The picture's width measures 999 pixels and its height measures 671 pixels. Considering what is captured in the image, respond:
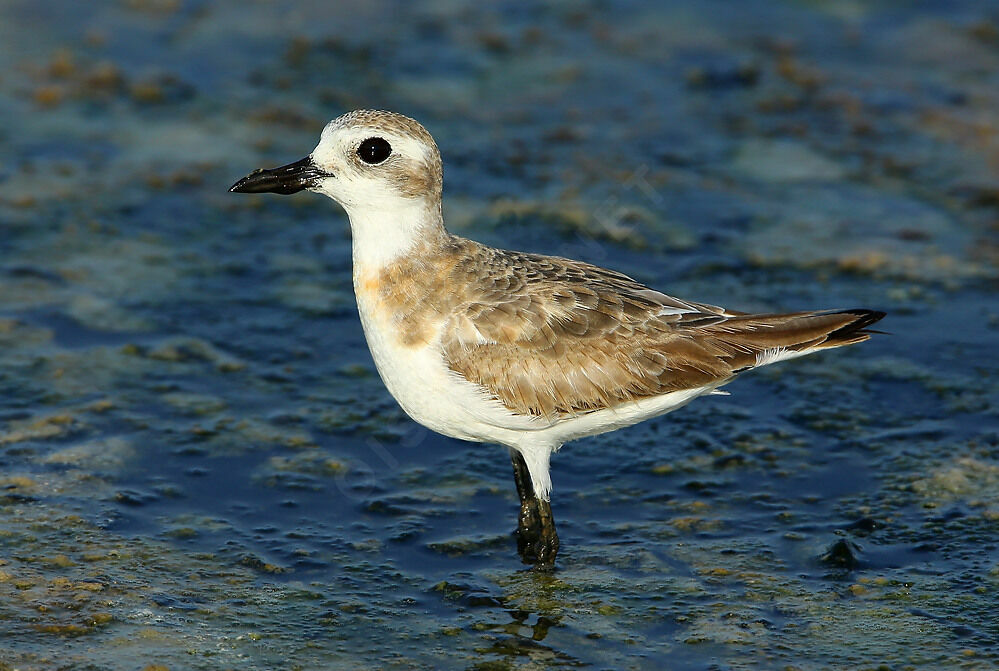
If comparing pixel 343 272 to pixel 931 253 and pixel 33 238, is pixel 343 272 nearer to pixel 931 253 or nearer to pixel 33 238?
pixel 33 238

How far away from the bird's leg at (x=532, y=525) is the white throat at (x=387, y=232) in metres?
1.44

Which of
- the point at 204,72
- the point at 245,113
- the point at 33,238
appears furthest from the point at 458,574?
the point at 204,72

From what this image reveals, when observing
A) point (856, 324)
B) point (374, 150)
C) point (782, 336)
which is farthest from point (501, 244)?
point (856, 324)

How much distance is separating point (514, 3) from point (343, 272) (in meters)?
5.60

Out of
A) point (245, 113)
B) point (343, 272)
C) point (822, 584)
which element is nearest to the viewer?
point (822, 584)

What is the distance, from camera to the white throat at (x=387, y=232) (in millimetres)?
7137

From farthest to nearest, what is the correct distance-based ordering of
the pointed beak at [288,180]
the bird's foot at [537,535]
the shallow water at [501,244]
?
1. the bird's foot at [537,535]
2. the pointed beak at [288,180]
3. the shallow water at [501,244]

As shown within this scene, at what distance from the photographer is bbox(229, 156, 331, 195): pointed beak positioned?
281 inches

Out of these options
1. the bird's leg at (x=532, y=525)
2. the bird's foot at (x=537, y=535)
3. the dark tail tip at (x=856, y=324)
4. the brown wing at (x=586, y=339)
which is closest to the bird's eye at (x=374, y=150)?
the brown wing at (x=586, y=339)

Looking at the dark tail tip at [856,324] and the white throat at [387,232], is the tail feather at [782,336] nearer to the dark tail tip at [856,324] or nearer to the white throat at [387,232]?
the dark tail tip at [856,324]

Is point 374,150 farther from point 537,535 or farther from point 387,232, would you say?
point 537,535

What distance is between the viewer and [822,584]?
7.20 metres

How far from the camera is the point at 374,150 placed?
706 cm

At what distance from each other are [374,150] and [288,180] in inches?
20.5
